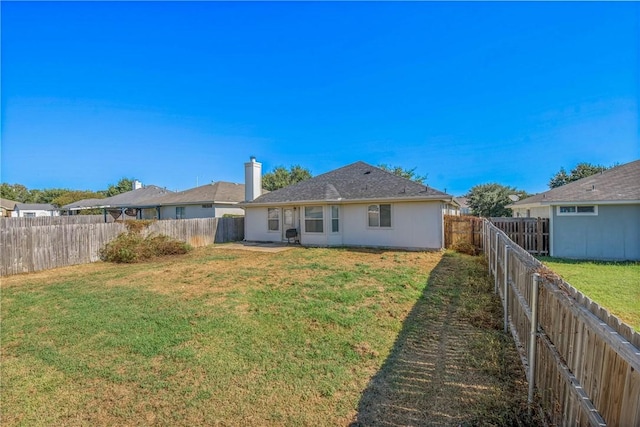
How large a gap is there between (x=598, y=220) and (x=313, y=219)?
1182 centimetres

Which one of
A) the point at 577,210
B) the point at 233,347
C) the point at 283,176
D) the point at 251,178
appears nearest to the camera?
the point at 233,347

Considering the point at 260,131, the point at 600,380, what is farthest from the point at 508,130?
the point at 600,380

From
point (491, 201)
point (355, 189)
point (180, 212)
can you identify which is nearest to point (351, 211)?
point (355, 189)

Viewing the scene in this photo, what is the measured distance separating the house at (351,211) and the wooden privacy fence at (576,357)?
10199mm

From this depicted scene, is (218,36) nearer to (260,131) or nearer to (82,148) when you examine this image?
(260,131)

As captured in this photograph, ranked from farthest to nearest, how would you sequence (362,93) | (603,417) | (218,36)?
(362,93) → (218,36) → (603,417)

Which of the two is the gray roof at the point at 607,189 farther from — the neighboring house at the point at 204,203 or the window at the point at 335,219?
the neighboring house at the point at 204,203

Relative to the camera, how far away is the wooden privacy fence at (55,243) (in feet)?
32.3

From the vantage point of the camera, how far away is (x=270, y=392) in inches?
127

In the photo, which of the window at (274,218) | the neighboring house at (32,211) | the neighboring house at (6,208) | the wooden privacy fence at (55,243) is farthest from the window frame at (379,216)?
the neighboring house at (32,211)

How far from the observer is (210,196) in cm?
2156

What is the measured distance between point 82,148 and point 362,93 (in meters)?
22.5

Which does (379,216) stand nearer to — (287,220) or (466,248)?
(466,248)

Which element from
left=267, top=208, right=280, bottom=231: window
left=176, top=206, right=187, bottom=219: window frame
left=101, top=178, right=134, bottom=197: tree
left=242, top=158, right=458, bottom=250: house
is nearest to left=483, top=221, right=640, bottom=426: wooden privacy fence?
left=242, top=158, right=458, bottom=250: house
